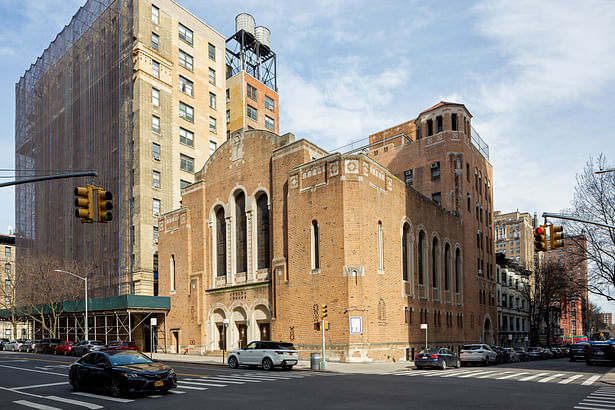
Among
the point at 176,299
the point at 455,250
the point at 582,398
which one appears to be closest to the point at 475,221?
the point at 455,250

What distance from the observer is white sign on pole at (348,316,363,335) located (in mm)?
33250

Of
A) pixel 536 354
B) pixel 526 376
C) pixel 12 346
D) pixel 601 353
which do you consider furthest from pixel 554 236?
pixel 12 346

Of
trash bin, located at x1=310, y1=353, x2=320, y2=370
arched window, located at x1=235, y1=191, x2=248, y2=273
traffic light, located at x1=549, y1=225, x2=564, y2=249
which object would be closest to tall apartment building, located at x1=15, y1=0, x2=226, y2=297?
arched window, located at x1=235, y1=191, x2=248, y2=273

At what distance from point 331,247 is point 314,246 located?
1.81 metres

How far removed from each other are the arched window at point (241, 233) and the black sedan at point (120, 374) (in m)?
25.4

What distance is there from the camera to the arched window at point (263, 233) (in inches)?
1638

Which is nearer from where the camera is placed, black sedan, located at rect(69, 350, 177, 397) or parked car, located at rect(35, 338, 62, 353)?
black sedan, located at rect(69, 350, 177, 397)

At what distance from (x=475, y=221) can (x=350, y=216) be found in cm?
2820

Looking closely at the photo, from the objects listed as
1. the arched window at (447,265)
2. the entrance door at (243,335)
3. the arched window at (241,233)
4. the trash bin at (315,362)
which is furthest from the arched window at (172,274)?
the arched window at (447,265)

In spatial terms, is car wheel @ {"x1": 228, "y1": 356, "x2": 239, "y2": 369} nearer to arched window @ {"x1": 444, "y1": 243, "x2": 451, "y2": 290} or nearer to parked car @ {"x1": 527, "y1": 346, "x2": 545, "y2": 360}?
arched window @ {"x1": 444, "y1": 243, "x2": 451, "y2": 290}

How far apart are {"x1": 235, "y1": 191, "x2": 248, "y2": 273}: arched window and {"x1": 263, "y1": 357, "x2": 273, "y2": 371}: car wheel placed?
1621 centimetres

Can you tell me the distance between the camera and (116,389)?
640 inches

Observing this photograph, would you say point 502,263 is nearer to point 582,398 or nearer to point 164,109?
point 164,109

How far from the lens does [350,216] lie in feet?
115
